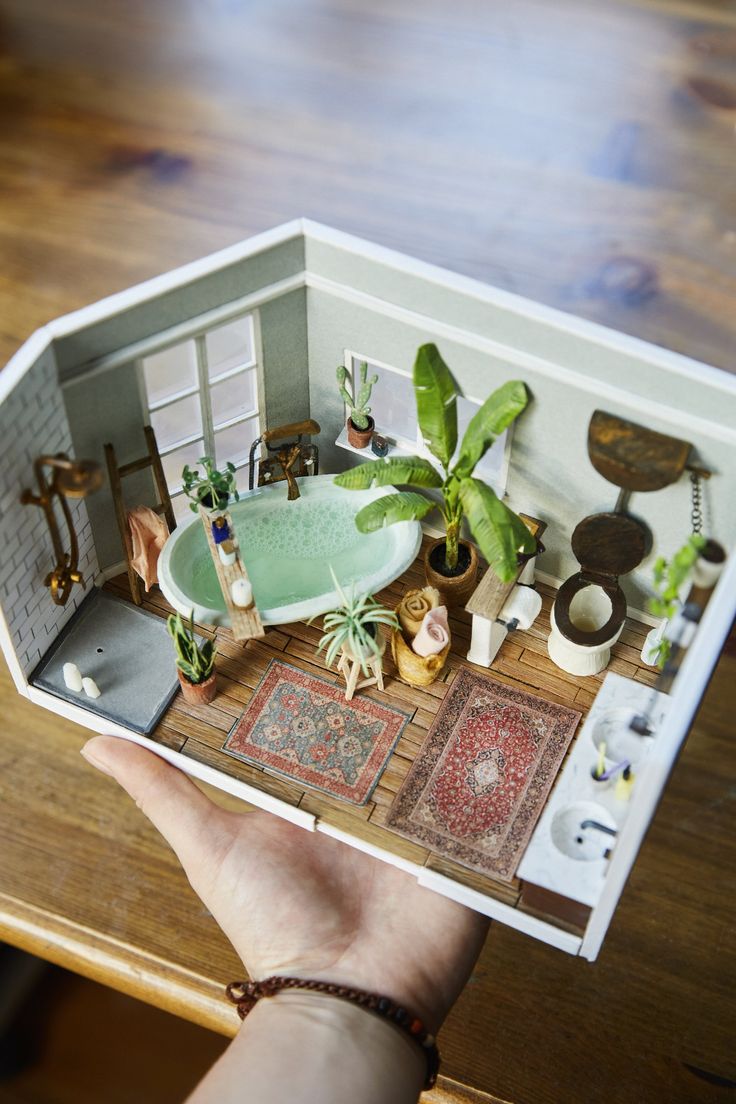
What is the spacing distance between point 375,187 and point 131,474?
2.85 meters

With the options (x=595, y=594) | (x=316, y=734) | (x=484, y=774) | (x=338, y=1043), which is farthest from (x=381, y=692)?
(x=338, y=1043)

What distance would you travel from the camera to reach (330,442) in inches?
230

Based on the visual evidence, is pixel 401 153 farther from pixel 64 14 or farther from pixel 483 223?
pixel 64 14

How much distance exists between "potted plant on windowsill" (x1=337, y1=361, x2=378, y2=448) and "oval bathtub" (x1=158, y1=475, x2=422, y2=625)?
23cm

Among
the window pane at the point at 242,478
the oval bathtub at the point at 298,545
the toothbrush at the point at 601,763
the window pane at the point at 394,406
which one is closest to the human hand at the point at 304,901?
the toothbrush at the point at 601,763

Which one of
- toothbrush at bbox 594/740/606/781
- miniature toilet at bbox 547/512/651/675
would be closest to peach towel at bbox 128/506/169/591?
miniature toilet at bbox 547/512/651/675

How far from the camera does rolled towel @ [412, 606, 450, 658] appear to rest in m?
5.14

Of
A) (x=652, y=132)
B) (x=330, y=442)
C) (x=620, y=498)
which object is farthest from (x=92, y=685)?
(x=652, y=132)

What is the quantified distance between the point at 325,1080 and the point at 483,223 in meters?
4.93

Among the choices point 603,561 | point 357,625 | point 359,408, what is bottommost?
point 357,625

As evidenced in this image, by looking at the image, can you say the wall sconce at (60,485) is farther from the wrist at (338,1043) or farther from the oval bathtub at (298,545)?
the wrist at (338,1043)

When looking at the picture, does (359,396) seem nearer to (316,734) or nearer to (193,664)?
(193,664)

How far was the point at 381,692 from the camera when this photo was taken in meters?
5.33

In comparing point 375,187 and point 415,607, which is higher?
point 375,187
